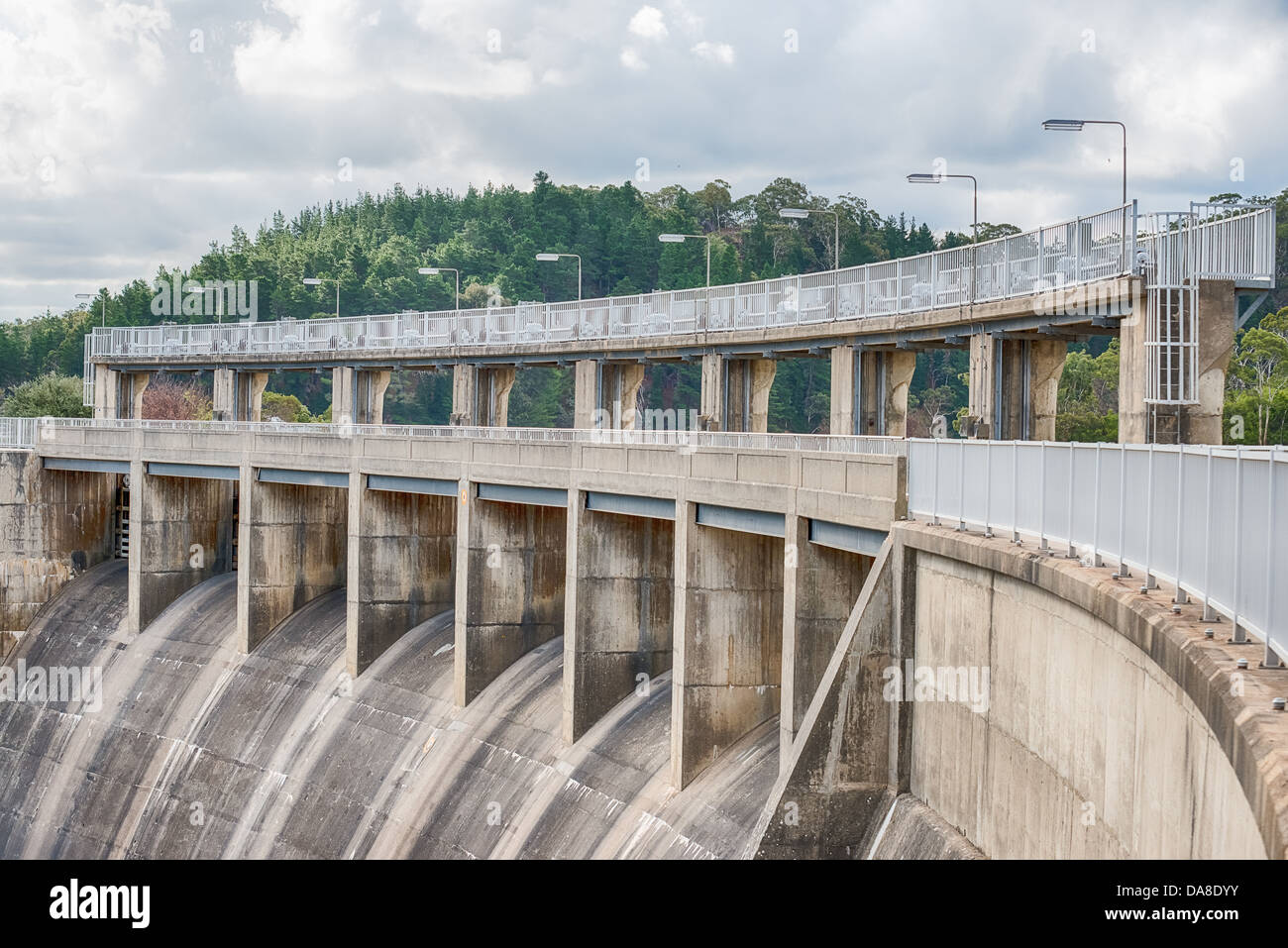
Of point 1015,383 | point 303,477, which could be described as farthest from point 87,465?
point 1015,383

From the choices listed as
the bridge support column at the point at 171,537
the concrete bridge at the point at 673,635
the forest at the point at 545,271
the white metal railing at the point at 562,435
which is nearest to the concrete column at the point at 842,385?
the white metal railing at the point at 562,435

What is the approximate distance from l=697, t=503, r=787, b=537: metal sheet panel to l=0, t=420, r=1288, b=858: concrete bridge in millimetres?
86

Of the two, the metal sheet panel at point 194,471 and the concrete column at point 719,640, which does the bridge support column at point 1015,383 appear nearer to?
the concrete column at point 719,640

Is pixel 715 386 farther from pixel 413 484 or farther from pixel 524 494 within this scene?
pixel 524 494

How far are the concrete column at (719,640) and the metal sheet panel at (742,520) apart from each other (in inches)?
13.5

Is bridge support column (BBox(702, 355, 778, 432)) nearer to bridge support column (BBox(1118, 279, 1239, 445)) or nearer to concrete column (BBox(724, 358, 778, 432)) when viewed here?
concrete column (BBox(724, 358, 778, 432))

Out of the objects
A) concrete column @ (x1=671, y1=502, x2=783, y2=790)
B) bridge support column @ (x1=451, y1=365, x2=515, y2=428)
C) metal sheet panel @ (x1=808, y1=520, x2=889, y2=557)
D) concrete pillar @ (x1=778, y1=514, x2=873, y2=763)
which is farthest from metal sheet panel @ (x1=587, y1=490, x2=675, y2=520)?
bridge support column @ (x1=451, y1=365, x2=515, y2=428)

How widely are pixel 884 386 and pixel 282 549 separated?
17.2 meters

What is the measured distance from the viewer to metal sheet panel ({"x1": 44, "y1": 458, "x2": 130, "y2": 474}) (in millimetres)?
51438

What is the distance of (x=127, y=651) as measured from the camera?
47188 millimetres

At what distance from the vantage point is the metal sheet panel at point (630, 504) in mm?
27625

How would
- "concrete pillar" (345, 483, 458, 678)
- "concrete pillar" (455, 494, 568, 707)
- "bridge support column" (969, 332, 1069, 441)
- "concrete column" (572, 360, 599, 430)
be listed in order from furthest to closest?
1. "concrete column" (572, 360, 599, 430)
2. "concrete pillar" (345, 483, 458, 678)
3. "concrete pillar" (455, 494, 568, 707)
4. "bridge support column" (969, 332, 1069, 441)

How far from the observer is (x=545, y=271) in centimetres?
14862

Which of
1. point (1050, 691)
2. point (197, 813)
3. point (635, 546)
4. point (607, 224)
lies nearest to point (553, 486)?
point (635, 546)
